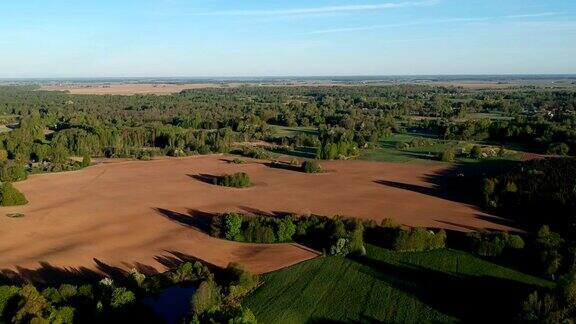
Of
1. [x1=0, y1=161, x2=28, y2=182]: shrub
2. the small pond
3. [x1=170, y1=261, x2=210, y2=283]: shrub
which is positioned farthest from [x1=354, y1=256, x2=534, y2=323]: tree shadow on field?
[x1=0, y1=161, x2=28, y2=182]: shrub

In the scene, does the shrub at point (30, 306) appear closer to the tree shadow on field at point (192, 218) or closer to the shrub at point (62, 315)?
the shrub at point (62, 315)

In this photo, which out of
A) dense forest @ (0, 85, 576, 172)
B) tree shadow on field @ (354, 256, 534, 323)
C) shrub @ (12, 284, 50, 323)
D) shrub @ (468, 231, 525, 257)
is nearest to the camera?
shrub @ (12, 284, 50, 323)

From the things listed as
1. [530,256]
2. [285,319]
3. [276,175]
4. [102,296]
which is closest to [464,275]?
[530,256]

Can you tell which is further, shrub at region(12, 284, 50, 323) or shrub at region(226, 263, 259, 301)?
shrub at region(226, 263, 259, 301)

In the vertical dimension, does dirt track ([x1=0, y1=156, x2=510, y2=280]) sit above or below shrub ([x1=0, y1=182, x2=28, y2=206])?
below

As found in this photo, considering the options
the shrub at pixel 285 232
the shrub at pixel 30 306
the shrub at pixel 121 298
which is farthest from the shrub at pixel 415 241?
the shrub at pixel 30 306

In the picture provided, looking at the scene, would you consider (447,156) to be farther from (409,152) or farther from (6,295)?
(6,295)

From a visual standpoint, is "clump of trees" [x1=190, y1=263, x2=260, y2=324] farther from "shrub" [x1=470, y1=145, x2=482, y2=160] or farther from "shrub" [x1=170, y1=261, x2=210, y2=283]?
"shrub" [x1=470, y1=145, x2=482, y2=160]
